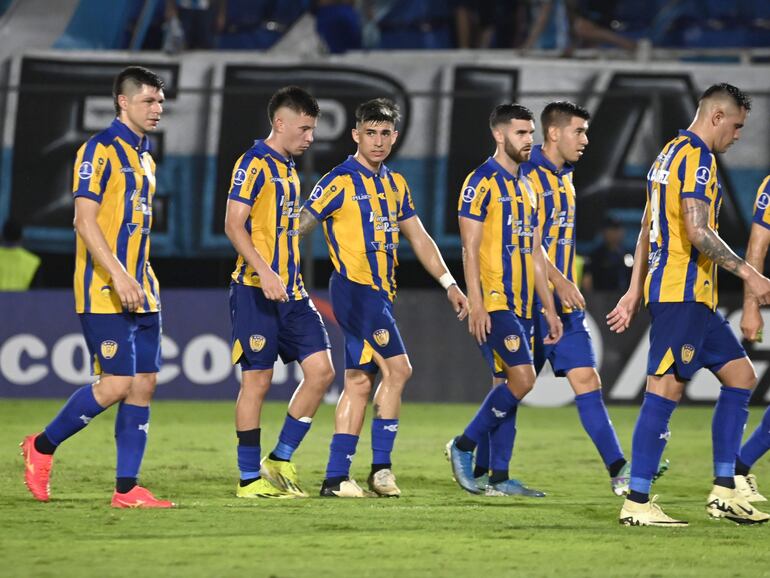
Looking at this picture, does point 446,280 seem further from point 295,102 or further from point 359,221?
point 295,102

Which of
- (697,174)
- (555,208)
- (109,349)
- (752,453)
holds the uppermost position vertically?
(697,174)

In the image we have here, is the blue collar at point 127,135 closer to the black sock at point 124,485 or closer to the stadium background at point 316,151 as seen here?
the black sock at point 124,485

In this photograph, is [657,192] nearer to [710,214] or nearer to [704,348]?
[710,214]

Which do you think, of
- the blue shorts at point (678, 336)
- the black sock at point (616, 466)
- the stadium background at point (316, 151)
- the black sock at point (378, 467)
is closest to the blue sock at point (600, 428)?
the black sock at point (616, 466)

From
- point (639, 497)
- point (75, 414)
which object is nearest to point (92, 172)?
point (75, 414)

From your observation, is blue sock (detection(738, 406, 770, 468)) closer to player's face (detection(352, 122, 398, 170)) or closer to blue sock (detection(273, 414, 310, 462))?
blue sock (detection(273, 414, 310, 462))

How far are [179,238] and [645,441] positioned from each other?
8.69 meters

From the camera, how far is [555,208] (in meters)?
8.21

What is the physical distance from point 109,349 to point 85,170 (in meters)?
0.88

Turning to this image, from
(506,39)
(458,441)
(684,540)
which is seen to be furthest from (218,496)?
(506,39)

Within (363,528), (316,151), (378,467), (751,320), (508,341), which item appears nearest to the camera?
(363,528)

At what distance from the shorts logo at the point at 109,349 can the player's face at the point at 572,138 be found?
9.35ft

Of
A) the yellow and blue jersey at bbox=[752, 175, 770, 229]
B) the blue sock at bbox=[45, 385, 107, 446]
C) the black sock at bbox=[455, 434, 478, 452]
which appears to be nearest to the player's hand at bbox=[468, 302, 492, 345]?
the black sock at bbox=[455, 434, 478, 452]

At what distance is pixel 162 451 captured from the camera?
9.93 metres
